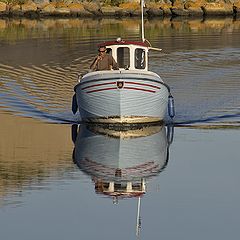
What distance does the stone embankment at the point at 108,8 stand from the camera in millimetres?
81500

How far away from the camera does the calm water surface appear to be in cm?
1683

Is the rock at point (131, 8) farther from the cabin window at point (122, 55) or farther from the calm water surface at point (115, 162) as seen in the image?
the cabin window at point (122, 55)

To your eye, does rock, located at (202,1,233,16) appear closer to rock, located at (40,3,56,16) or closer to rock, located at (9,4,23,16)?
rock, located at (40,3,56,16)

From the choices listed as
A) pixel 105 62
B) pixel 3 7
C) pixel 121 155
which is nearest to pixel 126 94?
pixel 105 62

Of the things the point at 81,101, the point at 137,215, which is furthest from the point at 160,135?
the point at 137,215

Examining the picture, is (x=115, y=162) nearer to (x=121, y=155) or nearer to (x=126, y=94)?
(x=121, y=155)

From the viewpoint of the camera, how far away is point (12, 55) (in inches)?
1877

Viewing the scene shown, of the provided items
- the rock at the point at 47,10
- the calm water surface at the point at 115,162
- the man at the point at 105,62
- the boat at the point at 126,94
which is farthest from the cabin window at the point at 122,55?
the rock at the point at 47,10

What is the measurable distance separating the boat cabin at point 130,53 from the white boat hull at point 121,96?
0.76 meters

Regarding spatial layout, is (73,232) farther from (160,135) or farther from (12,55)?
(12,55)

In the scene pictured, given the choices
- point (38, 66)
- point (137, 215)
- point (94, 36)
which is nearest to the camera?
point (137, 215)

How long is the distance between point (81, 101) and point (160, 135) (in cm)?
249

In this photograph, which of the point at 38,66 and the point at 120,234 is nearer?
the point at 120,234

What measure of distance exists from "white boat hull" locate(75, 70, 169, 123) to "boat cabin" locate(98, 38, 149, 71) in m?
0.76
